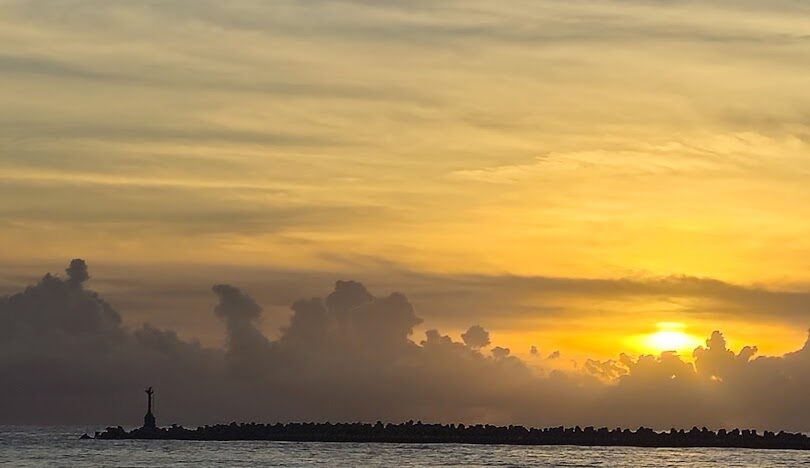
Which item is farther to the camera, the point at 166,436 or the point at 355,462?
the point at 166,436

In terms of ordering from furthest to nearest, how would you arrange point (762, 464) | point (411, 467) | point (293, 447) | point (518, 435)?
point (518, 435) < point (293, 447) < point (762, 464) < point (411, 467)

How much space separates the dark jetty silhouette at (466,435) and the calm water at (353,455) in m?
1.24

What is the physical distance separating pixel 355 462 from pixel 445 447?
32555 mm

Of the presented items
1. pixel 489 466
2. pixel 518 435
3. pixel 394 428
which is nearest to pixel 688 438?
pixel 518 435

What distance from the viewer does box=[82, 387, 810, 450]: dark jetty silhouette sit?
14238cm

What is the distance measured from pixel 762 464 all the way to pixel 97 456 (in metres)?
53.6

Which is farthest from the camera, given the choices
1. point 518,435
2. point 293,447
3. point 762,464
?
point 518,435

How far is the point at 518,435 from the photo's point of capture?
149375 mm

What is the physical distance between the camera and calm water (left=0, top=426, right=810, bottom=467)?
363ft

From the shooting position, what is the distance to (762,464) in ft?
367

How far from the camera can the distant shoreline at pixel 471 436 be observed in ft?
467

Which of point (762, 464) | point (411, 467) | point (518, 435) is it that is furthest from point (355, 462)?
point (518, 435)

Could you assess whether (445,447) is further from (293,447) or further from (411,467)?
(411,467)

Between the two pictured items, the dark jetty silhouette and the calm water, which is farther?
the dark jetty silhouette
